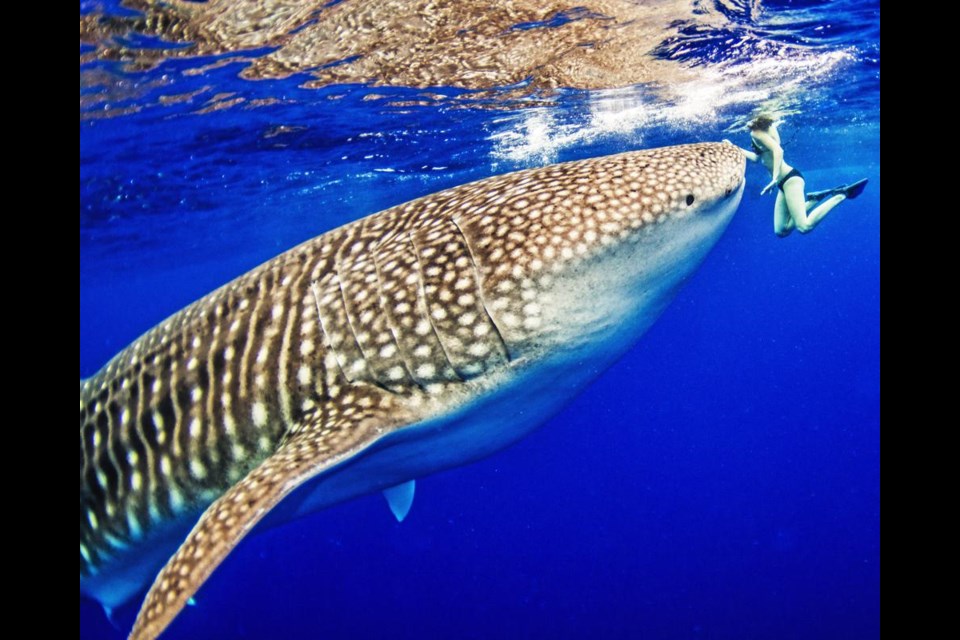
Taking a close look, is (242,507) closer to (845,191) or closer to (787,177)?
(845,191)

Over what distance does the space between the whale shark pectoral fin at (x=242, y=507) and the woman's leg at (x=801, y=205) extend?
5.05 metres

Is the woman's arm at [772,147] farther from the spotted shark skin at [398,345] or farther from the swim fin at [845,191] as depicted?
the spotted shark skin at [398,345]

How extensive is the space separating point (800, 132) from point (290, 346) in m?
19.7

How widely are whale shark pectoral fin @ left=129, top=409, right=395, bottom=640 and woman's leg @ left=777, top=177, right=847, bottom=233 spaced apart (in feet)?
16.6

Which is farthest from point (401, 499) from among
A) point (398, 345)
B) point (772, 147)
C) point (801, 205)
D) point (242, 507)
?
point (772, 147)

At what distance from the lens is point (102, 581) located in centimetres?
467

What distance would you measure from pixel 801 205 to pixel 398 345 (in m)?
5.07

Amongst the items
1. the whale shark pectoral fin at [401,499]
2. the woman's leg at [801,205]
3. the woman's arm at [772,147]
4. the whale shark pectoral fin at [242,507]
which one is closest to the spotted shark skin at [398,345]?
the whale shark pectoral fin at [242,507]

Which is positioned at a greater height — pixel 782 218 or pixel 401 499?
pixel 782 218

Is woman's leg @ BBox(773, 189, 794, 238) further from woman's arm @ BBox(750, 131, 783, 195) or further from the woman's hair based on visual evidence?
the woman's hair

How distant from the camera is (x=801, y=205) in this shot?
6465mm

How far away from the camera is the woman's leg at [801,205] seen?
6.15 metres
